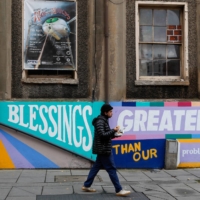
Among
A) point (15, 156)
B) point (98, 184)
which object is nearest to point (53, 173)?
point (15, 156)

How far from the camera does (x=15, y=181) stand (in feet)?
29.1

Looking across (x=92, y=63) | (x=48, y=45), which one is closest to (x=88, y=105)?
(x=92, y=63)

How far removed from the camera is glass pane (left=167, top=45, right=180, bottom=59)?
11227 mm

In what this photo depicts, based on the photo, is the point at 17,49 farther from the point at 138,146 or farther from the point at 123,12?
the point at 138,146

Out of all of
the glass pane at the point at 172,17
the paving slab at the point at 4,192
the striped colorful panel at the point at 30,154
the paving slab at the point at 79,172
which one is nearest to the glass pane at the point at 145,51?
the glass pane at the point at 172,17

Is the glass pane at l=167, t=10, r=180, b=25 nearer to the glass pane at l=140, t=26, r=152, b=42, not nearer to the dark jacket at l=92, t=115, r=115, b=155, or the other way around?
the glass pane at l=140, t=26, r=152, b=42

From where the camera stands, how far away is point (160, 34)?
11.2 meters

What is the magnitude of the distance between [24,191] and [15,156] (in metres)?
2.48

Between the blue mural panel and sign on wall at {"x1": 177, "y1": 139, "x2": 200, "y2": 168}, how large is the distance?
492mm

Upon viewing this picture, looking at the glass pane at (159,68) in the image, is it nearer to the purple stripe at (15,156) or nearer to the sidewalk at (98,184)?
the sidewalk at (98,184)

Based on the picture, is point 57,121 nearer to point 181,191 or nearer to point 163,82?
point 163,82

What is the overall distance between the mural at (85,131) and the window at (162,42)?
3.08 ft

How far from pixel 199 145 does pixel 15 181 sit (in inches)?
205

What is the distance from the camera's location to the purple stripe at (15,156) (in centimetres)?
1023
